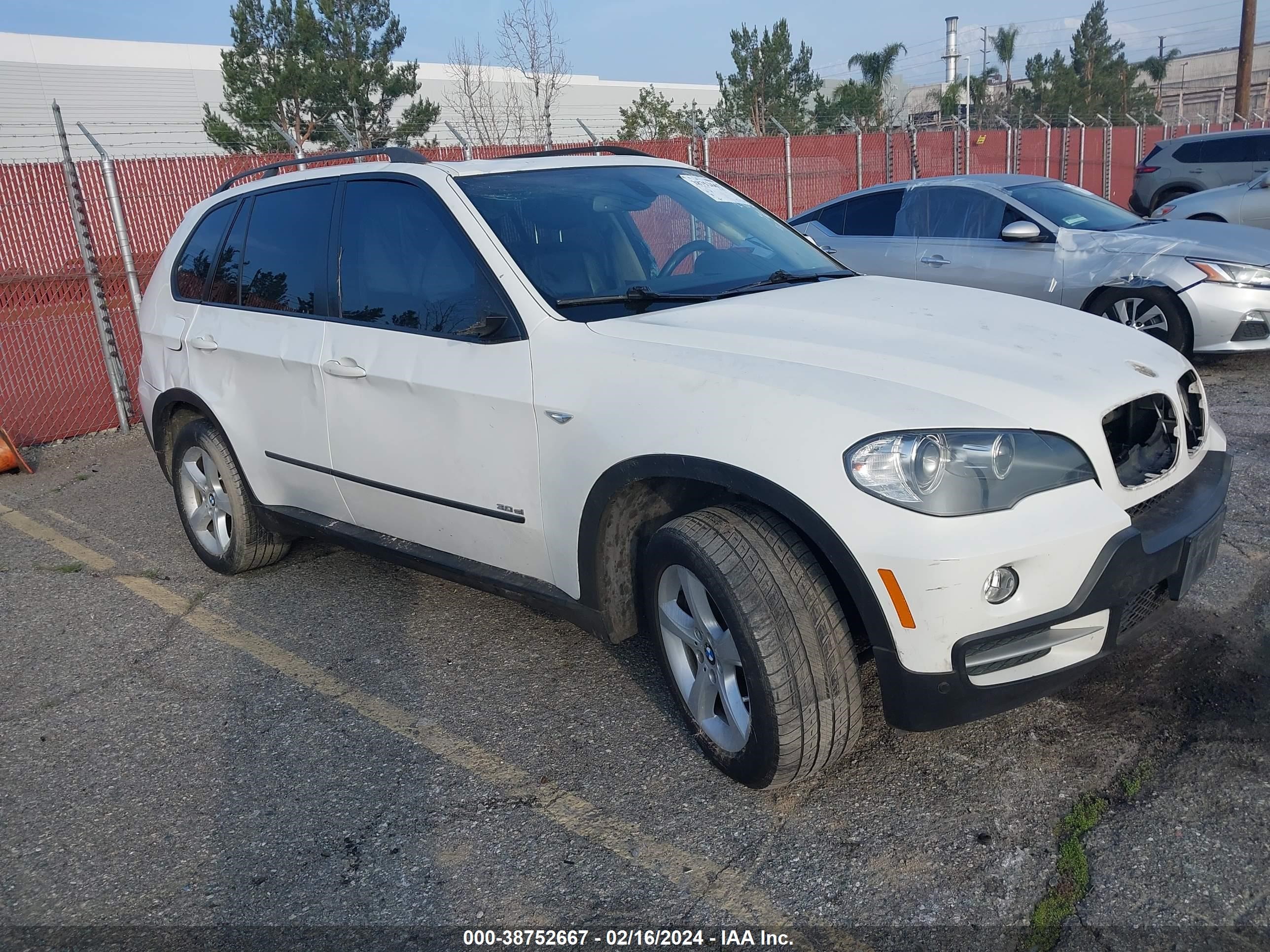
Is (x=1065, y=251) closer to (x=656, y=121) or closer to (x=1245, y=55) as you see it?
(x=656, y=121)

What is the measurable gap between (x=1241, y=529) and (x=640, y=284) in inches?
119

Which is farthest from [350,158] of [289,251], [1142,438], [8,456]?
[8,456]

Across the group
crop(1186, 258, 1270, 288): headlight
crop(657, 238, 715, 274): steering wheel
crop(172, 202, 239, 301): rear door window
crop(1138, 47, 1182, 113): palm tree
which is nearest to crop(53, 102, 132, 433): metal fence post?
crop(172, 202, 239, 301): rear door window

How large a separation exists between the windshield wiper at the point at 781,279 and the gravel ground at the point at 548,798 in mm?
1383

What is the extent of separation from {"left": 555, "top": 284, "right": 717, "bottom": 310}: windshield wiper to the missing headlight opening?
134 centimetres

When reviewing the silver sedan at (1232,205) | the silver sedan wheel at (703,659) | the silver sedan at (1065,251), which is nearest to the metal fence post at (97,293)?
the silver sedan at (1065,251)

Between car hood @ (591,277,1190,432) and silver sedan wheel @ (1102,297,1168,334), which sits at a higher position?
car hood @ (591,277,1190,432)

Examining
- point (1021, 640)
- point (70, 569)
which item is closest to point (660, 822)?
point (1021, 640)

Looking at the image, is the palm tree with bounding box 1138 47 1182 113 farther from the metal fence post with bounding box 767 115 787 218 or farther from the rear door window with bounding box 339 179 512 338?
the rear door window with bounding box 339 179 512 338

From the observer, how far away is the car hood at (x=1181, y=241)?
24.8 ft

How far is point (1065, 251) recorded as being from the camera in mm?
8062

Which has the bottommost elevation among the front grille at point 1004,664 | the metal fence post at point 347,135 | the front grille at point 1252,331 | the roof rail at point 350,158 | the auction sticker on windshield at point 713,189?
the front grille at point 1252,331

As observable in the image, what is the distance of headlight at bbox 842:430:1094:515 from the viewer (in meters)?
2.53

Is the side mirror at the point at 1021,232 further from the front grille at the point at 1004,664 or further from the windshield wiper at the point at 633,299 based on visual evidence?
the front grille at the point at 1004,664
